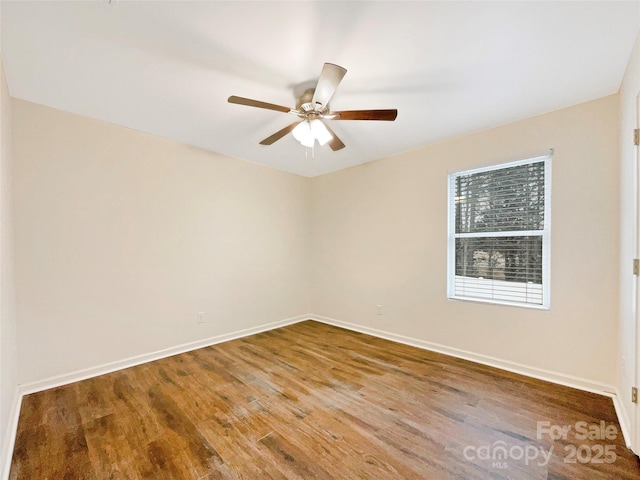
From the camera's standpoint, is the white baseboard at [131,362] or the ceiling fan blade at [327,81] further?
the white baseboard at [131,362]

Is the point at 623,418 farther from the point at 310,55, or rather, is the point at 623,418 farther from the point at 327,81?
the point at 310,55

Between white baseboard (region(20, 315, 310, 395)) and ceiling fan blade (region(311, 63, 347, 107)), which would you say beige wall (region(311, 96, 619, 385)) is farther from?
ceiling fan blade (region(311, 63, 347, 107))

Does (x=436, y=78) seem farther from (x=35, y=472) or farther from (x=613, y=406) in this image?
(x=35, y=472)

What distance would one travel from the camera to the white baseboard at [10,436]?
4.70 feet

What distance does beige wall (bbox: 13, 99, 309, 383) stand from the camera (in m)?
2.32

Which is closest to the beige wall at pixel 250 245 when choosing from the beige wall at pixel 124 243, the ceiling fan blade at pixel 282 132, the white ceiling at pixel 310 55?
the beige wall at pixel 124 243

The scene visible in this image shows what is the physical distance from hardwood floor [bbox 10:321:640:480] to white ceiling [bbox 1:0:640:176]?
2.47 metres

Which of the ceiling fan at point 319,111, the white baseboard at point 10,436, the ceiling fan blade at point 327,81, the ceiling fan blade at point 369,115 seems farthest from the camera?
the ceiling fan blade at point 369,115

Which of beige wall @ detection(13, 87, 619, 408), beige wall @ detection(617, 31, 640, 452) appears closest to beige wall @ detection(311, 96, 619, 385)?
beige wall @ detection(13, 87, 619, 408)

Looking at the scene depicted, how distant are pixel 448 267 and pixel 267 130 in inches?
100

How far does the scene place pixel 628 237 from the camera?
1.83 m

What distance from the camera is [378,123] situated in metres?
2.66

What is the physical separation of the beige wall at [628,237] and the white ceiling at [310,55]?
201mm

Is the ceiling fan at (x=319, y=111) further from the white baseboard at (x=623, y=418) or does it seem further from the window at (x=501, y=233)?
the white baseboard at (x=623, y=418)
